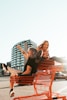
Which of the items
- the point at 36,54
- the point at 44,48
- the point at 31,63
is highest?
the point at 44,48

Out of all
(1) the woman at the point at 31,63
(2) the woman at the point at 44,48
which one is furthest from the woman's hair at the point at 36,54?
(2) the woman at the point at 44,48

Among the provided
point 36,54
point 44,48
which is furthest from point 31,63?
point 44,48

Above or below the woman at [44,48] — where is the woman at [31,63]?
below

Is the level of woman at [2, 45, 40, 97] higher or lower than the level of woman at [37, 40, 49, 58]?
lower

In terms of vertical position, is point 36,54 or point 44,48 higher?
point 44,48

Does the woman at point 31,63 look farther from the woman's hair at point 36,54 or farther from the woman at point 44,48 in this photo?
the woman at point 44,48

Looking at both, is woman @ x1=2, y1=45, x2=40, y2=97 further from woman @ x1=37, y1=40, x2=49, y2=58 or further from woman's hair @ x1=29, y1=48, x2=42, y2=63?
woman @ x1=37, y1=40, x2=49, y2=58

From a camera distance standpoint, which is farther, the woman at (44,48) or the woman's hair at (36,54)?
the woman at (44,48)

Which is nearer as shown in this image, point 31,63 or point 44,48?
point 31,63

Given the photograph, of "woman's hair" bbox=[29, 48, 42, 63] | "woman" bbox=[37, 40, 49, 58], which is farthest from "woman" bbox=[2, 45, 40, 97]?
"woman" bbox=[37, 40, 49, 58]

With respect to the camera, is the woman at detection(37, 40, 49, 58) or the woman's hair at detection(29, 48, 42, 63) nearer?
the woman's hair at detection(29, 48, 42, 63)

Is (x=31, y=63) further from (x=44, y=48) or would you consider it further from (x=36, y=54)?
(x=44, y=48)

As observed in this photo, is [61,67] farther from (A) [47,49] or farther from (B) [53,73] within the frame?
(A) [47,49]

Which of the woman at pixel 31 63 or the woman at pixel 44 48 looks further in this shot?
the woman at pixel 44 48
